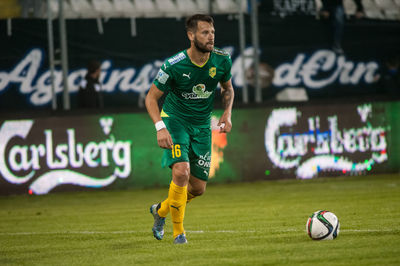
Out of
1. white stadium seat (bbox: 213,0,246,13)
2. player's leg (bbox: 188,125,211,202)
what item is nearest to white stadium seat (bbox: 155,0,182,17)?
white stadium seat (bbox: 213,0,246,13)

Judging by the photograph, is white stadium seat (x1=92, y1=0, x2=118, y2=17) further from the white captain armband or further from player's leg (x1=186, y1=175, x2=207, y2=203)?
the white captain armband

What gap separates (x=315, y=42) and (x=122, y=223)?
9957 millimetres

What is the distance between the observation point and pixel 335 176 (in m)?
16.2

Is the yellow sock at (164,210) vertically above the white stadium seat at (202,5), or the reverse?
the white stadium seat at (202,5)

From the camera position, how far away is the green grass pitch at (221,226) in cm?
686

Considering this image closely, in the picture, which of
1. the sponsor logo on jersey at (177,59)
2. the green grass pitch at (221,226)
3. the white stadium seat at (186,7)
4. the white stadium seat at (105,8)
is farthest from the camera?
the white stadium seat at (186,7)

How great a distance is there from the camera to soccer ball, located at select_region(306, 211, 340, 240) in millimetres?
7555

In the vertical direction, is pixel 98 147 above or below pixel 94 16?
below

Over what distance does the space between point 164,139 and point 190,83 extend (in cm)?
79

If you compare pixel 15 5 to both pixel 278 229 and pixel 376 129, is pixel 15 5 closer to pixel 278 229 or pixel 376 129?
pixel 376 129

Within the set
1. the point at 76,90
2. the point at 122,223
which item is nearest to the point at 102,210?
the point at 122,223

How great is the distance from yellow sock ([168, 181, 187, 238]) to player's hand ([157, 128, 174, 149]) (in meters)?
0.42

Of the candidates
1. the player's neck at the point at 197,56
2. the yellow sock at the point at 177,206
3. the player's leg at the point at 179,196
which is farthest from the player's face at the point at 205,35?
the yellow sock at the point at 177,206

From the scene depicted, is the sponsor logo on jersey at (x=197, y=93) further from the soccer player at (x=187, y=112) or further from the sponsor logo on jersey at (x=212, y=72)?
the sponsor logo on jersey at (x=212, y=72)
